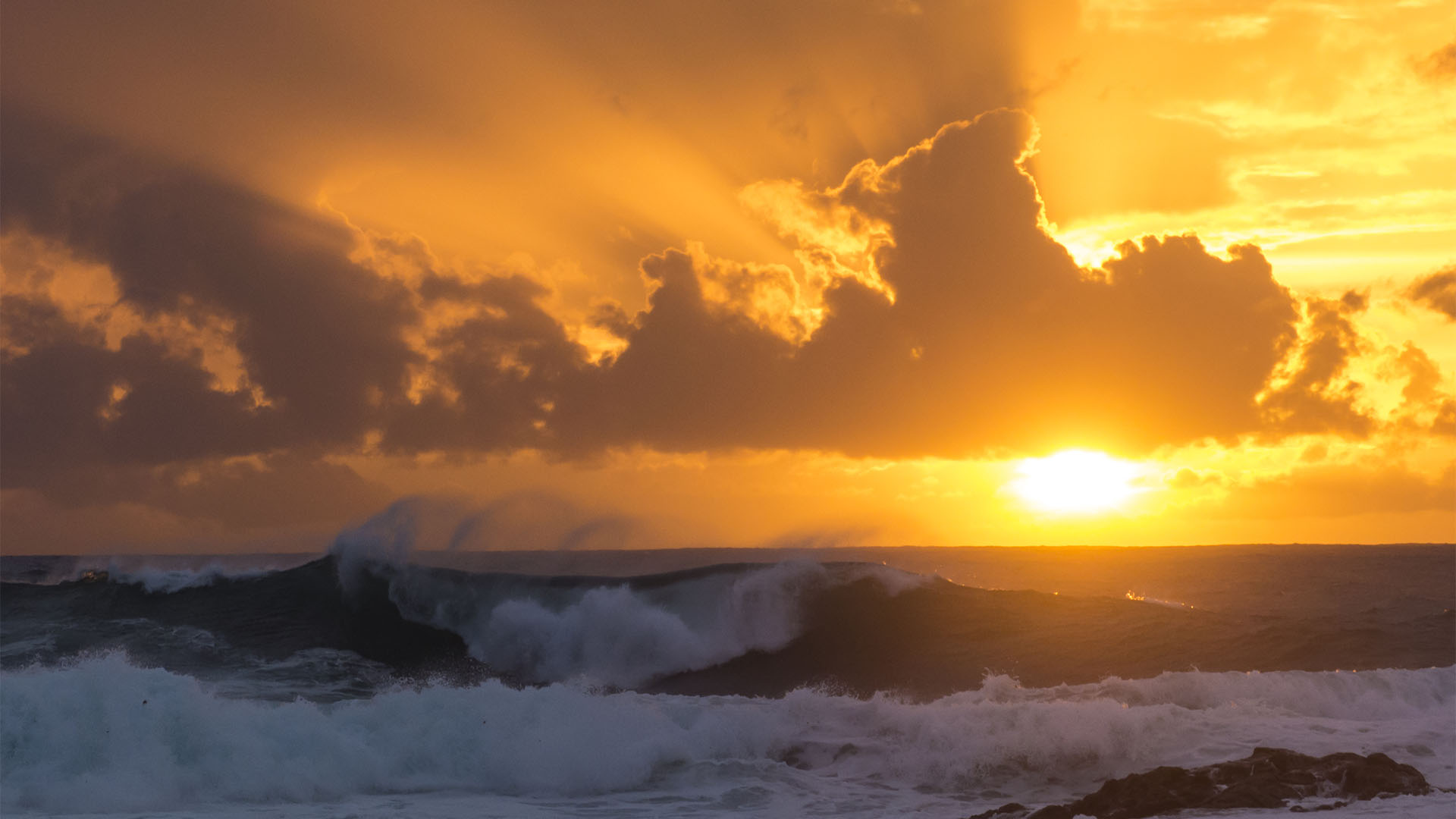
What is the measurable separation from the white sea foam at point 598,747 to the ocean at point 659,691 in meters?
0.04

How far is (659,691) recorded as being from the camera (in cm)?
2127

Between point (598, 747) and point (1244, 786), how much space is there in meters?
7.55

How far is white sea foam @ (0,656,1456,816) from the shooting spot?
12258 millimetres

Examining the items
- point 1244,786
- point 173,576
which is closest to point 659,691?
point 1244,786

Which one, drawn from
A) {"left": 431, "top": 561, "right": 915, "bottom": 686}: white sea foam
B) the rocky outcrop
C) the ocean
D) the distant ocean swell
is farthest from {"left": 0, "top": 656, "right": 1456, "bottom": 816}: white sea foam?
{"left": 431, "top": 561, "right": 915, "bottom": 686}: white sea foam

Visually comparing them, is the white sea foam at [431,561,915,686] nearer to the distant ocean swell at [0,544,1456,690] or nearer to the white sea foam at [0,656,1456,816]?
the distant ocean swell at [0,544,1456,690]

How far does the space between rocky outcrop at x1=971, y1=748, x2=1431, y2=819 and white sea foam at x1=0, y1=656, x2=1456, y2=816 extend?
38.3 inches

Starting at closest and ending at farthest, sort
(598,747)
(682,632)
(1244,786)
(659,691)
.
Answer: (1244,786) < (598,747) < (659,691) < (682,632)

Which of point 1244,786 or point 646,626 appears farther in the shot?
point 646,626

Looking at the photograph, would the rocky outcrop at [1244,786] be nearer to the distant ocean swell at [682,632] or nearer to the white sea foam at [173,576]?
the distant ocean swell at [682,632]

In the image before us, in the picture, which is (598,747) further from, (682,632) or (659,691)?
(682,632)

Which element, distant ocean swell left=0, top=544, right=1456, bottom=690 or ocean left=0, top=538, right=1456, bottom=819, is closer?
ocean left=0, top=538, right=1456, bottom=819

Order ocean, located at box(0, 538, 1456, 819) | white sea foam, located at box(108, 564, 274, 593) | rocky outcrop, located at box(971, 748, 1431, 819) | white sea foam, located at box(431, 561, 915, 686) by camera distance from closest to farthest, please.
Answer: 1. rocky outcrop, located at box(971, 748, 1431, 819)
2. ocean, located at box(0, 538, 1456, 819)
3. white sea foam, located at box(431, 561, 915, 686)
4. white sea foam, located at box(108, 564, 274, 593)

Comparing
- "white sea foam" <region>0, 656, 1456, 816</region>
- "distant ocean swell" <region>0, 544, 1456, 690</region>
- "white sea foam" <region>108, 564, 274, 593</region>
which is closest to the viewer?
"white sea foam" <region>0, 656, 1456, 816</region>
